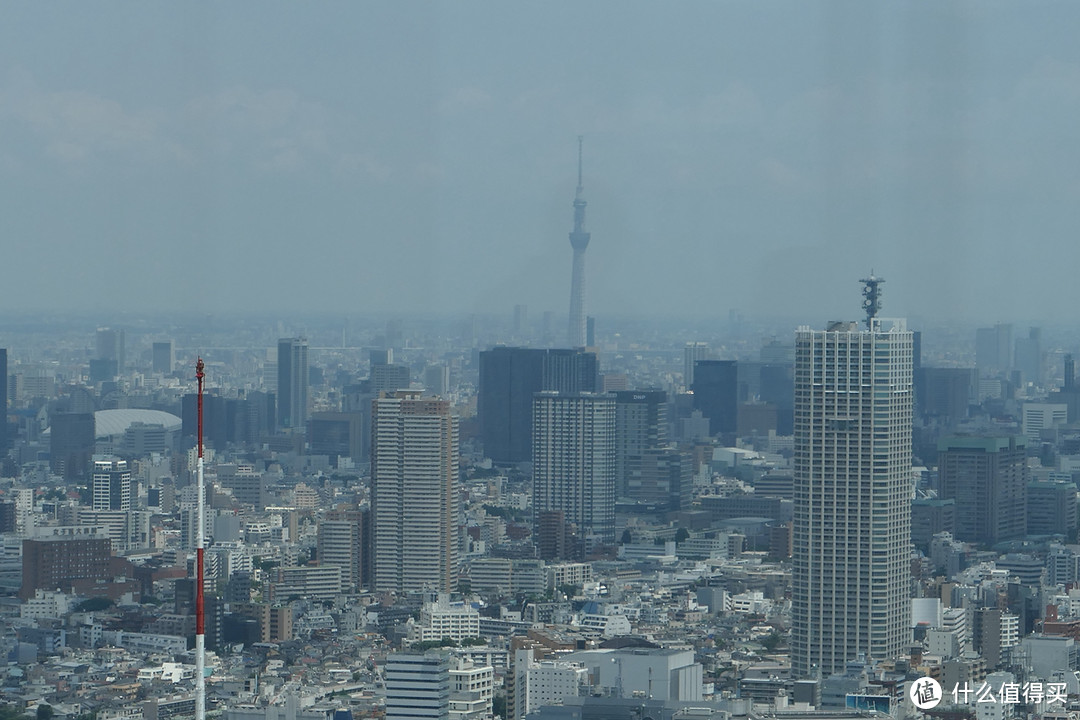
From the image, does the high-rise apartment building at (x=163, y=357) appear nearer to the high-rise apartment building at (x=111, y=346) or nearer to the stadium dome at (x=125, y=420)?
the high-rise apartment building at (x=111, y=346)

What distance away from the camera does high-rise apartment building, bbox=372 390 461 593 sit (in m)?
16.0

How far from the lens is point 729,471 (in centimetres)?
2011

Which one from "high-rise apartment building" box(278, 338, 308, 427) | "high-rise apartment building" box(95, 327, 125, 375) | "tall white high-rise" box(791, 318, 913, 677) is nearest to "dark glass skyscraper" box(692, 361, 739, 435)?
"high-rise apartment building" box(278, 338, 308, 427)

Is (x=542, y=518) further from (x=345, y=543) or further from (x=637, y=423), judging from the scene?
(x=345, y=543)

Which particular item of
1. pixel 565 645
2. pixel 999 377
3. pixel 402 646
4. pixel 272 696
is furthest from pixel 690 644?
pixel 999 377

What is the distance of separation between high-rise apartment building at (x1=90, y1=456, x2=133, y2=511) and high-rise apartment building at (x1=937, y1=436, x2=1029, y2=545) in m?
7.16

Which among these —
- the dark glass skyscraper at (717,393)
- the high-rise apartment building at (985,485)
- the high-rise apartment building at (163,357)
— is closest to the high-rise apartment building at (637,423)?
the dark glass skyscraper at (717,393)

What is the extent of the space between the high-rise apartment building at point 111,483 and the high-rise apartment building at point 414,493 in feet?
7.74

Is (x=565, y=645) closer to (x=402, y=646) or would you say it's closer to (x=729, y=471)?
(x=402, y=646)

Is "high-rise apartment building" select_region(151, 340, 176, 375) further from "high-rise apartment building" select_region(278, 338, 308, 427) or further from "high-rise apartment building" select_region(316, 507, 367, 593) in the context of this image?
"high-rise apartment building" select_region(316, 507, 367, 593)

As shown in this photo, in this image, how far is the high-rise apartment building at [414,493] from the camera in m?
16.0

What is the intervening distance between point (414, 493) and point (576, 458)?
12.0 ft

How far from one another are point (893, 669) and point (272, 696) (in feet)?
10.4

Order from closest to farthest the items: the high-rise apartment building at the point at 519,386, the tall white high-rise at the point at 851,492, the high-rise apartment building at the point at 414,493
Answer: the tall white high-rise at the point at 851,492 < the high-rise apartment building at the point at 414,493 < the high-rise apartment building at the point at 519,386
